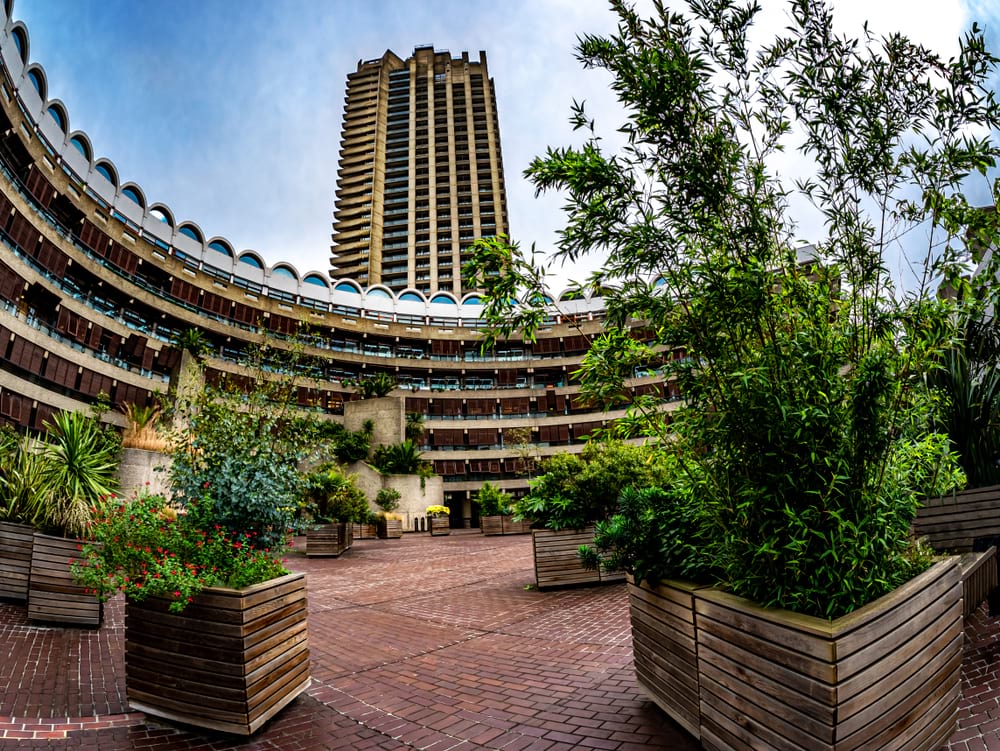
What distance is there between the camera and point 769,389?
2785 mm

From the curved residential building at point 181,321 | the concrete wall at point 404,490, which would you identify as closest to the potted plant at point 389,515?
the concrete wall at point 404,490

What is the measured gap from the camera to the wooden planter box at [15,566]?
6668mm

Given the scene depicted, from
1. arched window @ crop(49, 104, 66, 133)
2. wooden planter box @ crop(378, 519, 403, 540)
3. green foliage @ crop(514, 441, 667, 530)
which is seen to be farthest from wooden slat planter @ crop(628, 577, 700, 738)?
arched window @ crop(49, 104, 66, 133)

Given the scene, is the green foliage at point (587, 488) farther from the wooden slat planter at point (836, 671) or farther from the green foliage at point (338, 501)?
the green foliage at point (338, 501)

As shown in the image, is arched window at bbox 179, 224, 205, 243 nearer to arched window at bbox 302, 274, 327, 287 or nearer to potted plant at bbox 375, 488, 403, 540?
arched window at bbox 302, 274, 327, 287

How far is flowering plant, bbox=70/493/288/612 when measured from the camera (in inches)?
148

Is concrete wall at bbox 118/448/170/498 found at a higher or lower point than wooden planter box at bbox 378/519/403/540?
higher

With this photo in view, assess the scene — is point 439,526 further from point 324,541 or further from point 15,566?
point 15,566

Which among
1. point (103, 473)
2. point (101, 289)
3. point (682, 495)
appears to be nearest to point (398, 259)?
point (101, 289)

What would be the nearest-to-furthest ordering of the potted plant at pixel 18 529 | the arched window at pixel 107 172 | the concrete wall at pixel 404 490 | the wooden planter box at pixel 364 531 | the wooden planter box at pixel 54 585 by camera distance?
the wooden planter box at pixel 54 585, the potted plant at pixel 18 529, the wooden planter box at pixel 364 531, the arched window at pixel 107 172, the concrete wall at pixel 404 490

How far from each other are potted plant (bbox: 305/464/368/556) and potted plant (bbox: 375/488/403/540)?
5.28 metres

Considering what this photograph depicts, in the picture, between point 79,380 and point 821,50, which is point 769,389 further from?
point 79,380

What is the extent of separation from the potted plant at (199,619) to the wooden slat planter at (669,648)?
2.67m

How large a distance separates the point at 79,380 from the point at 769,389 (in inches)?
1171
